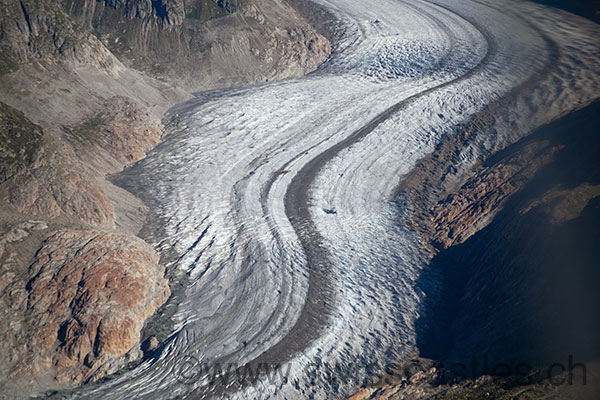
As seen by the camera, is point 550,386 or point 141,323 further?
point 141,323

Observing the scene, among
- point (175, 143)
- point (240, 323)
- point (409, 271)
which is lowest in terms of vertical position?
point (409, 271)

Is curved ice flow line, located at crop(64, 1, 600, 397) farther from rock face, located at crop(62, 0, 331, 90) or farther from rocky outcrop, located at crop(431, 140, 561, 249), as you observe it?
rock face, located at crop(62, 0, 331, 90)

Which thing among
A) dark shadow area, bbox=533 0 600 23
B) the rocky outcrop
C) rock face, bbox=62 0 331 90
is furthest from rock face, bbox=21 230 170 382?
dark shadow area, bbox=533 0 600 23

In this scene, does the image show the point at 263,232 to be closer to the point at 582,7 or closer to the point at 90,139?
the point at 90,139

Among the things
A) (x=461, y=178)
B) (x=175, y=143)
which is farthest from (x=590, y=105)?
(x=175, y=143)

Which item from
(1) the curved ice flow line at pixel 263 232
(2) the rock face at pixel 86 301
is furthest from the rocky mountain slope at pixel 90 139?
(1) the curved ice flow line at pixel 263 232

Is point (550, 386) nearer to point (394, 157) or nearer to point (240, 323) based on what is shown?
point (240, 323)
